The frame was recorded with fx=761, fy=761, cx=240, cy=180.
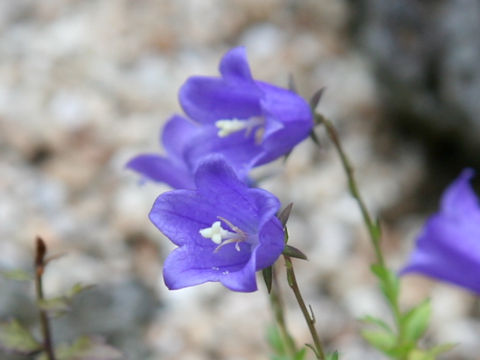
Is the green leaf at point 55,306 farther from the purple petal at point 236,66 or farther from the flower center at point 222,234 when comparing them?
the purple petal at point 236,66

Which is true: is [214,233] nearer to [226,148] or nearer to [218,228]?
[218,228]

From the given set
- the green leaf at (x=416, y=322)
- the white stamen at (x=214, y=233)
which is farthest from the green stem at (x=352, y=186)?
the white stamen at (x=214, y=233)

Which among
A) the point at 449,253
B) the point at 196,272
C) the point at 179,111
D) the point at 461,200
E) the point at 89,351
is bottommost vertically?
the point at 89,351

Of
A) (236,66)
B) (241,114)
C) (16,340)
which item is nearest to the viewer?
(16,340)

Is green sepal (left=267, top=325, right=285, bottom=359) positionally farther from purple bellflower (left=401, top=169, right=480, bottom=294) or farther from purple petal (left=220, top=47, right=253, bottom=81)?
purple petal (left=220, top=47, right=253, bottom=81)

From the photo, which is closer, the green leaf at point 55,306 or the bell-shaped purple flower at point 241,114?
the green leaf at point 55,306

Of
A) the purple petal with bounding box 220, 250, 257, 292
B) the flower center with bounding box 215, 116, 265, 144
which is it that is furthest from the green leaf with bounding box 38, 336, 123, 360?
the flower center with bounding box 215, 116, 265, 144

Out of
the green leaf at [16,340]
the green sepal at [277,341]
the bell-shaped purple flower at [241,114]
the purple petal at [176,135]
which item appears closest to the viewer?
the green leaf at [16,340]

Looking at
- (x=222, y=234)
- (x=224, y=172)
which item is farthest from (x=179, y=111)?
(x=224, y=172)

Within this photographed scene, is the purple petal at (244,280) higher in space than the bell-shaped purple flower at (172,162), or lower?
lower
